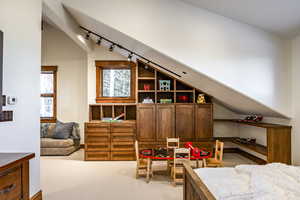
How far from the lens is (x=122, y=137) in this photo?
17.4 ft

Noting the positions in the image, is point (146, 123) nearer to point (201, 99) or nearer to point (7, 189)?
point (201, 99)

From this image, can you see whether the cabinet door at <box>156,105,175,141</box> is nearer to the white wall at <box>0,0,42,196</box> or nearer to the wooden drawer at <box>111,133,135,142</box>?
the wooden drawer at <box>111,133,135,142</box>

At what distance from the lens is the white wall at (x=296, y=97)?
3582 mm

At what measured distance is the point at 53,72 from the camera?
22.3 feet

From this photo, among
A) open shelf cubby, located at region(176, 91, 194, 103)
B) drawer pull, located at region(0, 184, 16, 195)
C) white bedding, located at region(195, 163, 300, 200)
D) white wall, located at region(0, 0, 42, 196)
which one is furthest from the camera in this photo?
open shelf cubby, located at region(176, 91, 194, 103)

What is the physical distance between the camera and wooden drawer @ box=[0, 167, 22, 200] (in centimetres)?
144

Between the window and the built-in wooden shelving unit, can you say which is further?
the window

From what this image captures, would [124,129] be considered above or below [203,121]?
below

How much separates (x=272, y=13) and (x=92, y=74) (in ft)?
14.6

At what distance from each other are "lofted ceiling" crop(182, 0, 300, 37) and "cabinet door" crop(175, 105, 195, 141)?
8.21 feet

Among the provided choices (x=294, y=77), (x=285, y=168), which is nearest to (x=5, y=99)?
(x=285, y=168)

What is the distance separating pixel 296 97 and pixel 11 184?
4075mm

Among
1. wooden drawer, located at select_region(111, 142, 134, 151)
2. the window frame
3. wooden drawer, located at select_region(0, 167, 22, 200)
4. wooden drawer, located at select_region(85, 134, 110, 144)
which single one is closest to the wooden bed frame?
wooden drawer, located at select_region(0, 167, 22, 200)

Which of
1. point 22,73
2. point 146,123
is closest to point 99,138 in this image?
point 146,123
